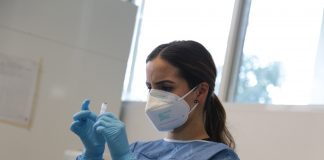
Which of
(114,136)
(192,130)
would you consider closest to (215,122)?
(192,130)

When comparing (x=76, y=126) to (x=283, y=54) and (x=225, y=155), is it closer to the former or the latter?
(x=225, y=155)

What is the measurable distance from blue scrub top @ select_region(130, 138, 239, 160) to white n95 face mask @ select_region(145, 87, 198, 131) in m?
0.06

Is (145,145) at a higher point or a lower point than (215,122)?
lower

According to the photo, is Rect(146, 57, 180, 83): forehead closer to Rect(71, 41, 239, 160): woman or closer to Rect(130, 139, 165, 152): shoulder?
Rect(71, 41, 239, 160): woman

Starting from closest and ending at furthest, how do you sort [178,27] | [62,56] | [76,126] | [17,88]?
[76,126] < [17,88] < [62,56] < [178,27]

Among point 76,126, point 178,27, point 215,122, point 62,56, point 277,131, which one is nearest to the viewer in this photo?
point 76,126

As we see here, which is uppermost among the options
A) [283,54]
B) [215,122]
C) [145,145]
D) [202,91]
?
[283,54]

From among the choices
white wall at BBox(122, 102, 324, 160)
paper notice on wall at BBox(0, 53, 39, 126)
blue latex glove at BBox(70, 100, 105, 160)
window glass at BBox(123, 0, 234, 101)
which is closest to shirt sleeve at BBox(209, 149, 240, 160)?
blue latex glove at BBox(70, 100, 105, 160)

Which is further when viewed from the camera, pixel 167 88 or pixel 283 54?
pixel 283 54

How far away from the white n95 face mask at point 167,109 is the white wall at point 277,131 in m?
0.61

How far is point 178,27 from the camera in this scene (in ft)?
9.52

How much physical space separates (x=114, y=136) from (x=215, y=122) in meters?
0.42

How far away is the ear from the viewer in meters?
1.39

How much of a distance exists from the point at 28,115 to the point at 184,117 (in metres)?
1.21
